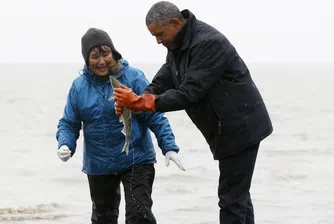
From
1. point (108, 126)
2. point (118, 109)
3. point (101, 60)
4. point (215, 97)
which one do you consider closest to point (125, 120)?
point (118, 109)

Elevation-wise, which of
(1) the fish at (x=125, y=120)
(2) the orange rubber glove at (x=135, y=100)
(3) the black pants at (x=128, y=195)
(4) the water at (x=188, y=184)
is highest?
(2) the orange rubber glove at (x=135, y=100)

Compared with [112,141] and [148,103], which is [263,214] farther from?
[148,103]

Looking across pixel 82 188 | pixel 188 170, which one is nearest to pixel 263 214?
pixel 82 188

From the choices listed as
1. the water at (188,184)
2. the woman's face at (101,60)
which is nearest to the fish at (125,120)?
the woman's face at (101,60)

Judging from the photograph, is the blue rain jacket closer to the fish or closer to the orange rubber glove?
the fish

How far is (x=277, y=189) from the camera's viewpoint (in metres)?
13.5

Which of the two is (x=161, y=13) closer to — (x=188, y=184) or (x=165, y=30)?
(x=165, y=30)

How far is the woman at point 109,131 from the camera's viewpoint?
674 centimetres

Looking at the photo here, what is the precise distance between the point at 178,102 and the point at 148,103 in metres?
0.21

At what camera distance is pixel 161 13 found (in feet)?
19.7

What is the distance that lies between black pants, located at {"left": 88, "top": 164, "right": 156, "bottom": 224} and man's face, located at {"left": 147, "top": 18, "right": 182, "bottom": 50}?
1.18 metres

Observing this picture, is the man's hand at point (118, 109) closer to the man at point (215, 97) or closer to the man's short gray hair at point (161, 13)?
the man at point (215, 97)

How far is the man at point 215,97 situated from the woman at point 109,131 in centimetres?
51

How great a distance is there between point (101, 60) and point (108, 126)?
0.51 metres
